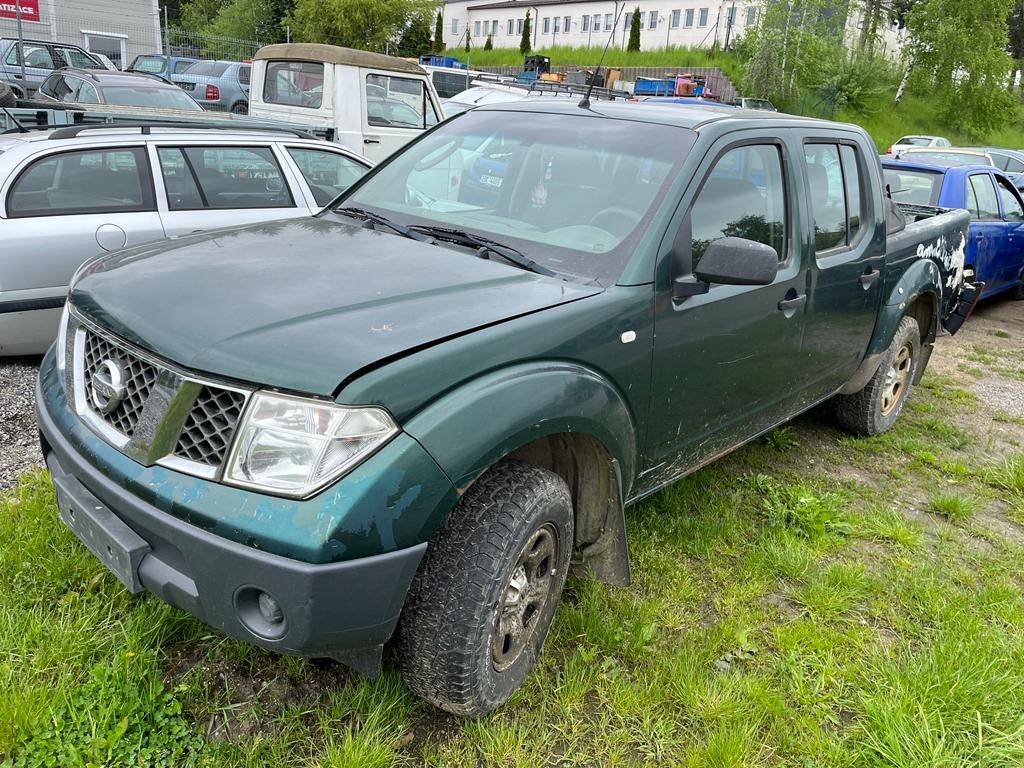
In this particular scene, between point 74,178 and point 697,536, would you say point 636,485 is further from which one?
point 74,178

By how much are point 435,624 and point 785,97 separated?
36.1m

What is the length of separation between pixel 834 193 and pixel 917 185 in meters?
4.68

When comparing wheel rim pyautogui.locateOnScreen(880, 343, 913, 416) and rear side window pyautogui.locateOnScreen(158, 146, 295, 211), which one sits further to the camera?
rear side window pyautogui.locateOnScreen(158, 146, 295, 211)

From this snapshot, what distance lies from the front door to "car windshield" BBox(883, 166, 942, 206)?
15.9 ft

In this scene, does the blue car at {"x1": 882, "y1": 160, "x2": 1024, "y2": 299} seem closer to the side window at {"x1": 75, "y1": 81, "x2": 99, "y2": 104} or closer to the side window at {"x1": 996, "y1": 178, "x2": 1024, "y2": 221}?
the side window at {"x1": 996, "y1": 178, "x2": 1024, "y2": 221}

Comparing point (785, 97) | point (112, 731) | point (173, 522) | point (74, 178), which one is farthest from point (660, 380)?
point (785, 97)

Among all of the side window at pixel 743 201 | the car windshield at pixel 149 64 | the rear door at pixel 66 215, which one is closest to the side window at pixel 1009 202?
the side window at pixel 743 201

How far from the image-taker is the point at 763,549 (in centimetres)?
370

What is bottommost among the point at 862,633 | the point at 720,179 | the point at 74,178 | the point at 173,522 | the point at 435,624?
the point at 862,633

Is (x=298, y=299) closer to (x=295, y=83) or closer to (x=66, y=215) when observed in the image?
(x=66, y=215)

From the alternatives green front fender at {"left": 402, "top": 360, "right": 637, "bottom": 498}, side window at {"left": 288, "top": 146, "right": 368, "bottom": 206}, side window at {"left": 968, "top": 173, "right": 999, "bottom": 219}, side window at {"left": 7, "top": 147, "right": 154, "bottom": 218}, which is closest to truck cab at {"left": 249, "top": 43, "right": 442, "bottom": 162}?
side window at {"left": 288, "top": 146, "right": 368, "bottom": 206}

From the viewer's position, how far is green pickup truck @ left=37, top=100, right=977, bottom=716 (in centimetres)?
203

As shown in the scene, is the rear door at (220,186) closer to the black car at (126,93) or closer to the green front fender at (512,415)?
the green front fender at (512,415)

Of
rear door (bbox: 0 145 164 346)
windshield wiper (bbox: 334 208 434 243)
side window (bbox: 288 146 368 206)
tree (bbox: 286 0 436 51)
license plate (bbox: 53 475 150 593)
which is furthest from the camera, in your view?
tree (bbox: 286 0 436 51)
